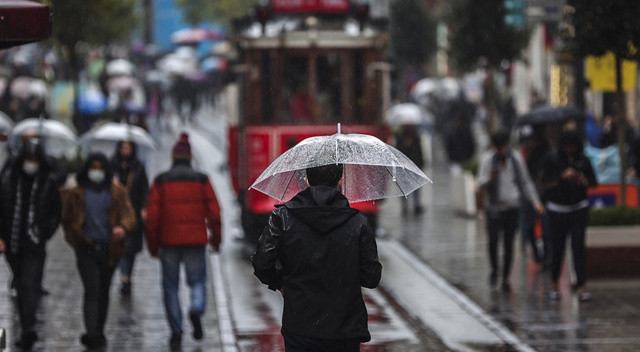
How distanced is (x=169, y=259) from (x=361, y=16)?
23.2 feet

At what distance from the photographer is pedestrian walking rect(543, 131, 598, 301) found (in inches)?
525

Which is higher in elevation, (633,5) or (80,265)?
(633,5)

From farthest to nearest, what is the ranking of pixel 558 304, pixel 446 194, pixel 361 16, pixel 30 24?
pixel 446 194, pixel 361 16, pixel 558 304, pixel 30 24

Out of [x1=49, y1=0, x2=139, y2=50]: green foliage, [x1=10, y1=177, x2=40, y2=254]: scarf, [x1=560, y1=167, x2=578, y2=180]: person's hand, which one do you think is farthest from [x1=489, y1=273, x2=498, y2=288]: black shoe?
[x1=49, y1=0, x2=139, y2=50]: green foliage

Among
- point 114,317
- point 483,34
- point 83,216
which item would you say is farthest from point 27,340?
point 483,34

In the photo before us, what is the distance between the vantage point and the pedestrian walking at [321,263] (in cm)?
650

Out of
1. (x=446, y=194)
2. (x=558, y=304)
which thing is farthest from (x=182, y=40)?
(x=558, y=304)

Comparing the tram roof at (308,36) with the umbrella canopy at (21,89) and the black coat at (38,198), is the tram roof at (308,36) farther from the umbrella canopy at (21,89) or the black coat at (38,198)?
the umbrella canopy at (21,89)

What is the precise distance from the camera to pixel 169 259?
11.2 meters

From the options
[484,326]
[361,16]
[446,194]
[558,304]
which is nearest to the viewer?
[484,326]

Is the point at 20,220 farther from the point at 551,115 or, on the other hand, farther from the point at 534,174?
the point at 551,115

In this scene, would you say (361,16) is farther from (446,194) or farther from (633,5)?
(446,194)

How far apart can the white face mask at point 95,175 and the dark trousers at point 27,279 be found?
692mm

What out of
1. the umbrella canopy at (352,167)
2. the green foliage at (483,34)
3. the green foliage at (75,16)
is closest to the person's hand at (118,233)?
the umbrella canopy at (352,167)
